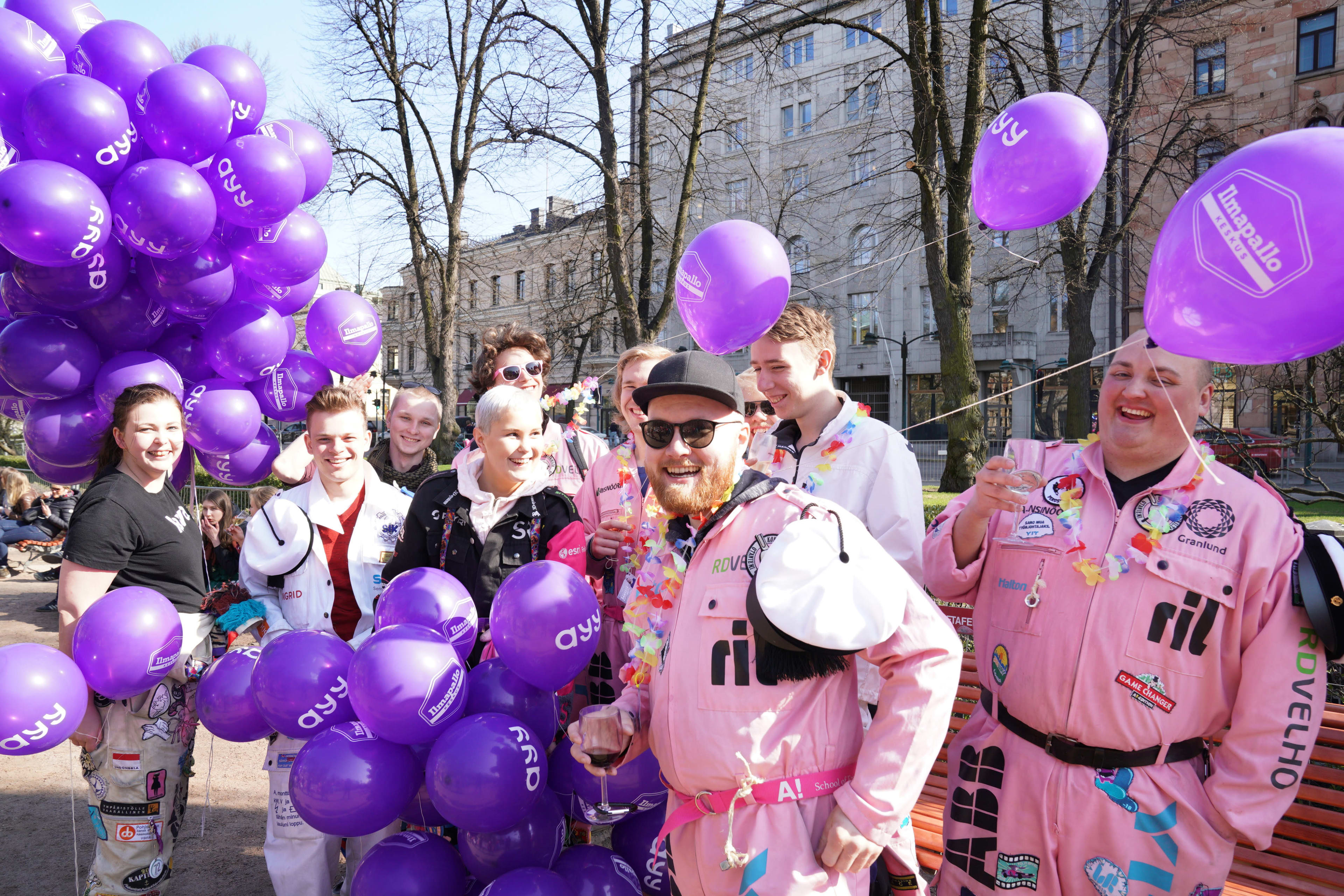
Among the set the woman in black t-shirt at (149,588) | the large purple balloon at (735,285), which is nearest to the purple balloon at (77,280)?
the woman in black t-shirt at (149,588)

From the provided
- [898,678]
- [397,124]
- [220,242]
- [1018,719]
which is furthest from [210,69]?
[397,124]

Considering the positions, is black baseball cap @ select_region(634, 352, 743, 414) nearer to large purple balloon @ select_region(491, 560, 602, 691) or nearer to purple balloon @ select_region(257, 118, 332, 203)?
large purple balloon @ select_region(491, 560, 602, 691)

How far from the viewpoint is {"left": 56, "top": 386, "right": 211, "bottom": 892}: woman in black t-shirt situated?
3.04 m

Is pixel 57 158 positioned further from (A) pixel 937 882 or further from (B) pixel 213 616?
(A) pixel 937 882

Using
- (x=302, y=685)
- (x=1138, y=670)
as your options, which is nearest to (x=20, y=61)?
(x=302, y=685)

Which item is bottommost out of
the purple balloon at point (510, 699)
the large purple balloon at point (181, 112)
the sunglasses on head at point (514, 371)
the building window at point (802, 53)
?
the purple balloon at point (510, 699)

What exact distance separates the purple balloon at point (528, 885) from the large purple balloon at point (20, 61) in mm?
3789

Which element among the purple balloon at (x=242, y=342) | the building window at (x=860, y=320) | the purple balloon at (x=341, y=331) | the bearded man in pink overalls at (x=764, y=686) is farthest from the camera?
the building window at (x=860, y=320)

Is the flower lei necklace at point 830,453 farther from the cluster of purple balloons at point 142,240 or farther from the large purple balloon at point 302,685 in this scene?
the cluster of purple balloons at point 142,240

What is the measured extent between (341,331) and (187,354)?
718 millimetres

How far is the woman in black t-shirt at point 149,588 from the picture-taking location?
3035 millimetres

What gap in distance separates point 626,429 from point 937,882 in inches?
81.0

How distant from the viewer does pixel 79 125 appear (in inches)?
133

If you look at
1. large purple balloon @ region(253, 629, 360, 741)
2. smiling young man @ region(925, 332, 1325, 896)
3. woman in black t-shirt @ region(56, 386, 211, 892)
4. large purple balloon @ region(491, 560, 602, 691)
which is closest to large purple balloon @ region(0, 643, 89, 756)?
woman in black t-shirt @ region(56, 386, 211, 892)
